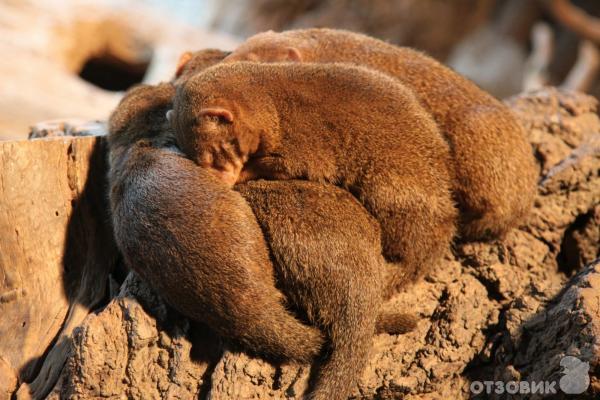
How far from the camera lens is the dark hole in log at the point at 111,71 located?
8.23 meters

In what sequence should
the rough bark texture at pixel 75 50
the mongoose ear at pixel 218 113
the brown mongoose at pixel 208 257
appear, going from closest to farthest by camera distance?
the brown mongoose at pixel 208 257
the mongoose ear at pixel 218 113
the rough bark texture at pixel 75 50

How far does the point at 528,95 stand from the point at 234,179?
2461 millimetres

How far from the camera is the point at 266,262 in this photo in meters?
3.13

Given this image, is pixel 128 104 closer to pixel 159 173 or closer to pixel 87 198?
pixel 87 198

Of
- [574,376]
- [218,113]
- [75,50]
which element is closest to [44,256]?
[218,113]

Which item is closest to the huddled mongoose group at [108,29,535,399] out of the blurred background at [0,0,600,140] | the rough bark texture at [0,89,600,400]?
the rough bark texture at [0,89,600,400]

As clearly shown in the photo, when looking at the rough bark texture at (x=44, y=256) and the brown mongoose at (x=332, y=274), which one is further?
the rough bark texture at (x=44, y=256)

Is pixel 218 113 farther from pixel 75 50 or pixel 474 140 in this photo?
pixel 75 50

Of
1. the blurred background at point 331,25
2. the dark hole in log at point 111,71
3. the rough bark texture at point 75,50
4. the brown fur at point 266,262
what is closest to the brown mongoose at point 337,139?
the brown fur at point 266,262

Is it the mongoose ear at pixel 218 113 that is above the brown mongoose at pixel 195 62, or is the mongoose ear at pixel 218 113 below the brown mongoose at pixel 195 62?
above

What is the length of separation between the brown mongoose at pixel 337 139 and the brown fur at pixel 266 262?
0.48 ft

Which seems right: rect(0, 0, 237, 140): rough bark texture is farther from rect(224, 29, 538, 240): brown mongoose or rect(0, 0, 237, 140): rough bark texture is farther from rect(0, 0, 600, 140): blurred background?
rect(224, 29, 538, 240): brown mongoose

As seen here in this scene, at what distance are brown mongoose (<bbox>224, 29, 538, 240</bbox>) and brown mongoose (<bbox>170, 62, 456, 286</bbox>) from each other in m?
0.19

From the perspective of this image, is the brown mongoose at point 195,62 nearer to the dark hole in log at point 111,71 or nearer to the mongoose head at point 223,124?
the mongoose head at point 223,124
